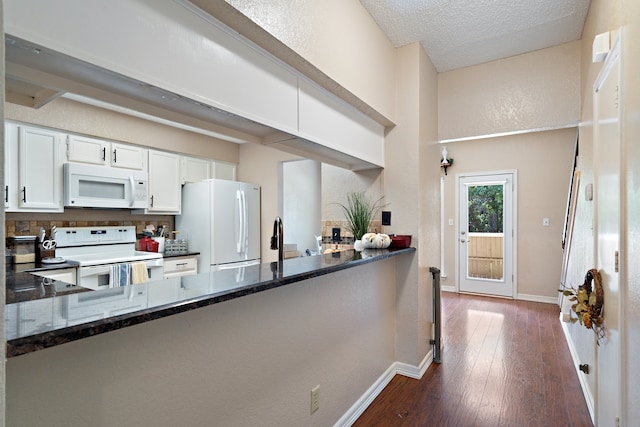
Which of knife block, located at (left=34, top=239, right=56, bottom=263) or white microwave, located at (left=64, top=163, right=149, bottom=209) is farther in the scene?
white microwave, located at (left=64, top=163, right=149, bottom=209)

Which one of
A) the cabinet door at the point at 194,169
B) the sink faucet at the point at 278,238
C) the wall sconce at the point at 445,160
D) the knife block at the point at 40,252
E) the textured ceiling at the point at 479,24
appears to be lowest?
the knife block at the point at 40,252

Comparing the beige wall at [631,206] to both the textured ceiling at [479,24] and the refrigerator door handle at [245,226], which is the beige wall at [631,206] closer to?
the textured ceiling at [479,24]

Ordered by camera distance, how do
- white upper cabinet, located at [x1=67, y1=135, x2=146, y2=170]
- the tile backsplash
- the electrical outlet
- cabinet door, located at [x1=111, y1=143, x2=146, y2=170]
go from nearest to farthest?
the electrical outlet < the tile backsplash < white upper cabinet, located at [x1=67, y1=135, x2=146, y2=170] < cabinet door, located at [x1=111, y1=143, x2=146, y2=170]

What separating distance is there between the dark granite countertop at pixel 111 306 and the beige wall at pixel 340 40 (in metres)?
1.04

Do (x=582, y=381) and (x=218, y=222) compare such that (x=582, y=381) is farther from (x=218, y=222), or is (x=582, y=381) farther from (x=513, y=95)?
(x=218, y=222)

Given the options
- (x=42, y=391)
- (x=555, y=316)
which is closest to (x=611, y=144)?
(x=42, y=391)

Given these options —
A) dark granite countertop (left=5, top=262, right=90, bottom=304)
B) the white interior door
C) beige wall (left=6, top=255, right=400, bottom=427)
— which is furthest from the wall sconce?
dark granite countertop (left=5, top=262, right=90, bottom=304)

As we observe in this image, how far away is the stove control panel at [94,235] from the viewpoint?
3.36 meters

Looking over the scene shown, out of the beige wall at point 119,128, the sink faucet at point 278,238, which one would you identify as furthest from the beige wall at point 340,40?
the beige wall at point 119,128

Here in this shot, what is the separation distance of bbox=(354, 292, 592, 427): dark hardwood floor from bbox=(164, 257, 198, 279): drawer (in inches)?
109

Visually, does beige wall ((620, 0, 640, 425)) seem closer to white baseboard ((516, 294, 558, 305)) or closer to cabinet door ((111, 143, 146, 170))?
Result: white baseboard ((516, 294, 558, 305))

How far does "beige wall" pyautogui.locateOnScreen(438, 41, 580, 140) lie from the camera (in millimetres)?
2668

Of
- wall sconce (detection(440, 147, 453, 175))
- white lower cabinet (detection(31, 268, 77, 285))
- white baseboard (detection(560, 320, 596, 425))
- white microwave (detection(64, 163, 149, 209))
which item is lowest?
white baseboard (detection(560, 320, 596, 425))

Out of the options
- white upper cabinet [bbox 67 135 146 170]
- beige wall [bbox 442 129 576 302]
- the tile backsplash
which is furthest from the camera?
beige wall [bbox 442 129 576 302]
